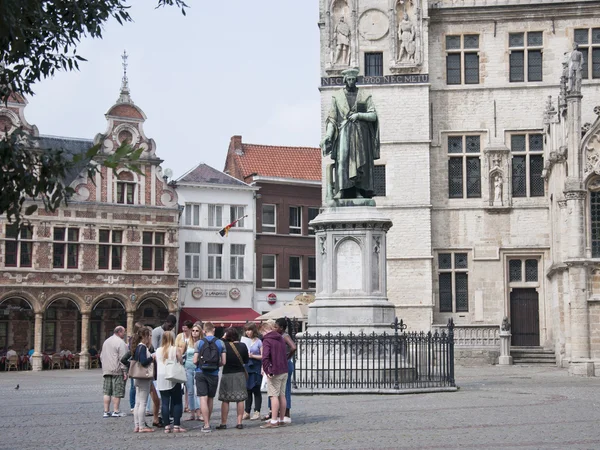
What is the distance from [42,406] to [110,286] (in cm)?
2744

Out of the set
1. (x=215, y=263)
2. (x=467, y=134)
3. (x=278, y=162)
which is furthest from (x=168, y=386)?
(x=278, y=162)

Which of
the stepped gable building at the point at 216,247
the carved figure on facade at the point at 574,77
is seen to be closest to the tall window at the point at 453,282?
the carved figure on facade at the point at 574,77

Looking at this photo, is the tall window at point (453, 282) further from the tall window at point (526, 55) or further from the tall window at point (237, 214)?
the tall window at point (237, 214)

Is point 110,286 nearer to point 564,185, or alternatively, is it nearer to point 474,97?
point 474,97

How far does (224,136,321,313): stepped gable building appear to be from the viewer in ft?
171

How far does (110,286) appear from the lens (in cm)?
4609

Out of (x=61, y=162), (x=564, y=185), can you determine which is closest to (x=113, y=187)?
(x=564, y=185)

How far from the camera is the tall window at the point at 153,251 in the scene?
47406 mm

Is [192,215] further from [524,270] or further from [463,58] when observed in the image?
[524,270]

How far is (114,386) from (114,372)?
25 centimetres

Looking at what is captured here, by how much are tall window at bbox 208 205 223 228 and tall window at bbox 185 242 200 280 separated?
1396mm

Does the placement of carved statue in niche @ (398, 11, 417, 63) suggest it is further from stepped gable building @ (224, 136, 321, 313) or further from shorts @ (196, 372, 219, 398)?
shorts @ (196, 372, 219, 398)

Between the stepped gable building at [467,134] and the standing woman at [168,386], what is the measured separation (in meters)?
22.4

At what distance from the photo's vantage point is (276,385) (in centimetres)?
1410
